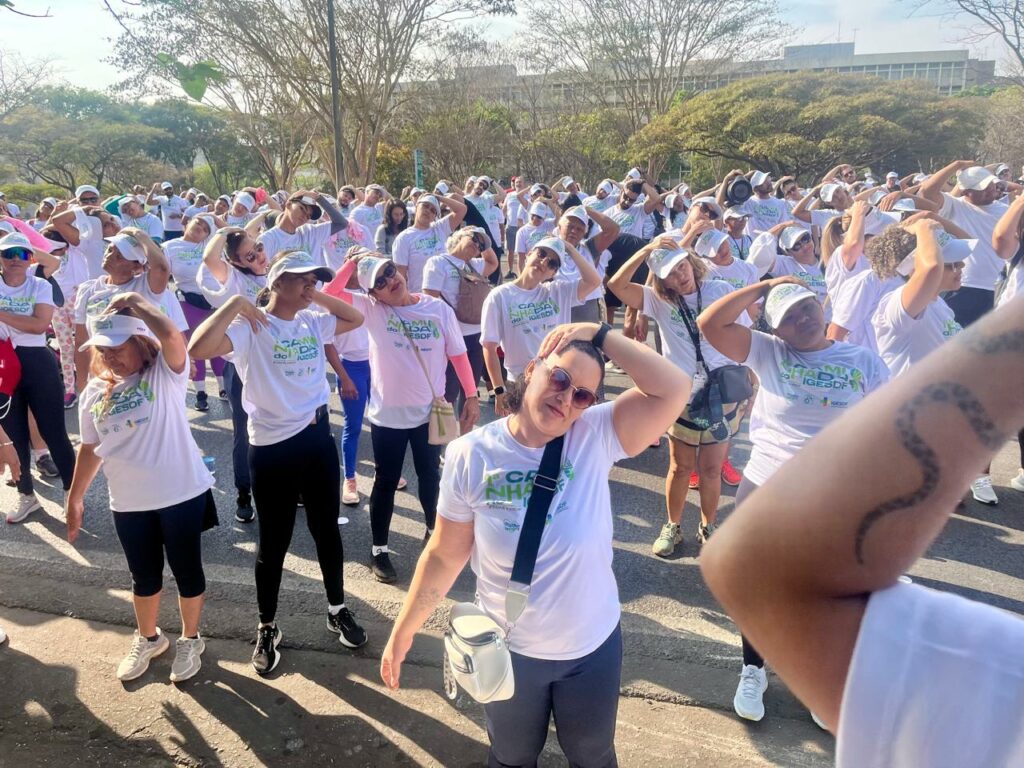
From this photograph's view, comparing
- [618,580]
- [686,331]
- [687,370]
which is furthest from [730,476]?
[618,580]

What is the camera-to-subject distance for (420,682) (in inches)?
134

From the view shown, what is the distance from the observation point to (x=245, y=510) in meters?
5.09

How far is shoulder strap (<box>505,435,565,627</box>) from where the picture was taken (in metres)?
2.09

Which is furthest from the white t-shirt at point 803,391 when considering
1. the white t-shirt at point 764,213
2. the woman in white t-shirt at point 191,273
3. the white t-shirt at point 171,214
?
the white t-shirt at point 171,214

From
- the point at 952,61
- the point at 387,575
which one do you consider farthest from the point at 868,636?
the point at 952,61

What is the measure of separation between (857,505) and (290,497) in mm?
3246

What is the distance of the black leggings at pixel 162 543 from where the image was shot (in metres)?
3.34

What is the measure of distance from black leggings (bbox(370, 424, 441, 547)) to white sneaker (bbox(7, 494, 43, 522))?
297cm

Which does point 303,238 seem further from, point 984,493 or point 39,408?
point 984,493

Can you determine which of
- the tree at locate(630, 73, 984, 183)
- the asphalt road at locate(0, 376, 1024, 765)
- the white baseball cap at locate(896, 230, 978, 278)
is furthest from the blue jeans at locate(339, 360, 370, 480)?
the tree at locate(630, 73, 984, 183)

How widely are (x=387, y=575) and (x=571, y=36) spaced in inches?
1229

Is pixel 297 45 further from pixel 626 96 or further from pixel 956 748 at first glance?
pixel 956 748

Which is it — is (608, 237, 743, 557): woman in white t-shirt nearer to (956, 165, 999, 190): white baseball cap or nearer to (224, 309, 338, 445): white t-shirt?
(224, 309, 338, 445): white t-shirt

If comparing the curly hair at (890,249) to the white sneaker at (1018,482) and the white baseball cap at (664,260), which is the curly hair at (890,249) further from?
the white sneaker at (1018,482)
